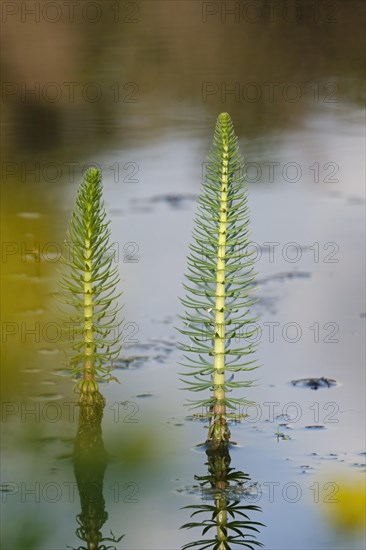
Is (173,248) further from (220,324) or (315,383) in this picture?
(220,324)

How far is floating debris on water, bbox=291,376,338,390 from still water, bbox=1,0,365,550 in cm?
1

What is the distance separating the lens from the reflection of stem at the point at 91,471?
2032 millimetres

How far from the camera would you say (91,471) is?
221 cm

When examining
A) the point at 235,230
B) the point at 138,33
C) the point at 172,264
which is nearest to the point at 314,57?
the point at 138,33

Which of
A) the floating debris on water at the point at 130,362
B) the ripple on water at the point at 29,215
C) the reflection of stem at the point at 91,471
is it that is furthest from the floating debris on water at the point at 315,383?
the ripple on water at the point at 29,215

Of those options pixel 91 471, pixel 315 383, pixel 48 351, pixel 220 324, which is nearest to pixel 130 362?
pixel 48 351

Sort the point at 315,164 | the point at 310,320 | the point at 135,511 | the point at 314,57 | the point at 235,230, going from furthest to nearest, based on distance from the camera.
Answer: the point at 314,57 < the point at 315,164 < the point at 310,320 < the point at 235,230 < the point at 135,511

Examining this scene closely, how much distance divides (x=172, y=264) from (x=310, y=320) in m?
0.61

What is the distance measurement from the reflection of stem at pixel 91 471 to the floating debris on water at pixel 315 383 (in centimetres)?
50

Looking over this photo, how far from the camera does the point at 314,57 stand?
684 centimetres

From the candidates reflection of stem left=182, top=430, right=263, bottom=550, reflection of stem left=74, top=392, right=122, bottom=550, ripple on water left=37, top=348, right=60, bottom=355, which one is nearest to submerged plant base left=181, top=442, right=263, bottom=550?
reflection of stem left=182, top=430, right=263, bottom=550

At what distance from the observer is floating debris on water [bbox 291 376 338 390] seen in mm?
2744

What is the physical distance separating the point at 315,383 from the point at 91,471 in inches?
28.4

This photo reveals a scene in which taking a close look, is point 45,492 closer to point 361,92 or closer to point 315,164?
Answer: point 315,164
